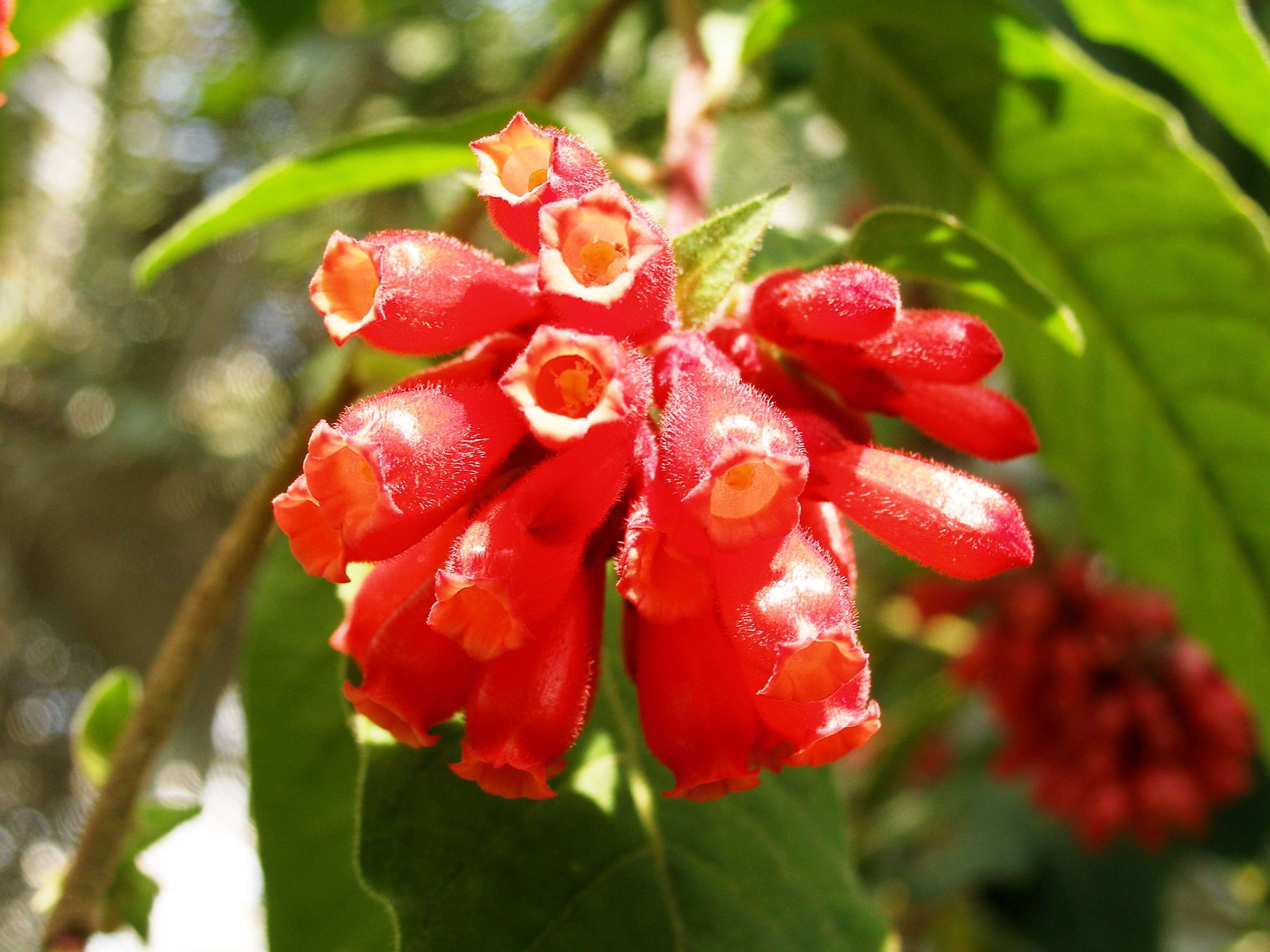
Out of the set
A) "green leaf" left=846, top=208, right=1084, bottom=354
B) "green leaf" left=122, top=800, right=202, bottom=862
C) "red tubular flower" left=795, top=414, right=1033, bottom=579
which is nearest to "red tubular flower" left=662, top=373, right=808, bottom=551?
"red tubular flower" left=795, top=414, right=1033, bottom=579

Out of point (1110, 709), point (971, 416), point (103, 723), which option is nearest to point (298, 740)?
point (103, 723)

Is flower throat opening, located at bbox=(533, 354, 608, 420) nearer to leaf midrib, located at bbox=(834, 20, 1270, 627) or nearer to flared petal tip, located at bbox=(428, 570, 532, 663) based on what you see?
flared petal tip, located at bbox=(428, 570, 532, 663)

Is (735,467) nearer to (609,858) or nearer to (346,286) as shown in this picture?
(346,286)

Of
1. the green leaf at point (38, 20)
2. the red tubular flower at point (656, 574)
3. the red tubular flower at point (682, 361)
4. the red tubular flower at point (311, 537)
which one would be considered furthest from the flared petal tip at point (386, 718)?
the green leaf at point (38, 20)

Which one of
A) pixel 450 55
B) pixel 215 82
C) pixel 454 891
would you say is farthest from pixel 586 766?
pixel 215 82

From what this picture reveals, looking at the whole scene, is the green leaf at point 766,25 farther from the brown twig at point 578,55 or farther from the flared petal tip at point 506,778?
the flared petal tip at point 506,778

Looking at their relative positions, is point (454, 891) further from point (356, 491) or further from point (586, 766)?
point (356, 491)
